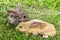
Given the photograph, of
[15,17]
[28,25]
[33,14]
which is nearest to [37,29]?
[28,25]

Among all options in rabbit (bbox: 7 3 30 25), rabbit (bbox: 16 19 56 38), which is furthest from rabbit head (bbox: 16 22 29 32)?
rabbit (bbox: 7 3 30 25)

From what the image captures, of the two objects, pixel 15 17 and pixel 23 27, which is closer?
pixel 23 27

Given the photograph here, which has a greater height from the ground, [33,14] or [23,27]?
[23,27]

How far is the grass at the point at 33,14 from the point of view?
17.5ft

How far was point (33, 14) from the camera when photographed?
654cm

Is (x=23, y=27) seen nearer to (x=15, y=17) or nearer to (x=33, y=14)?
(x=15, y=17)

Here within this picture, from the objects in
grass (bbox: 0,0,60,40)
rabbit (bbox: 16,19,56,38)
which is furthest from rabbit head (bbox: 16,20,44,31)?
grass (bbox: 0,0,60,40)

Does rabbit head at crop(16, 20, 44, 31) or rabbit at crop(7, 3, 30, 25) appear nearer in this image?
rabbit head at crop(16, 20, 44, 31)

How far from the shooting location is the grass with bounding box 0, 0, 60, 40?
211 inches

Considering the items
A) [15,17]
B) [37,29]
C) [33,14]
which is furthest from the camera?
[33,14]

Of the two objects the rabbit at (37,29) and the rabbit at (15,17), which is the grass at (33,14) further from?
the rabbit at (15,17)

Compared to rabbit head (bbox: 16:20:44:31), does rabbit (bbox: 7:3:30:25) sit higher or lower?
higher

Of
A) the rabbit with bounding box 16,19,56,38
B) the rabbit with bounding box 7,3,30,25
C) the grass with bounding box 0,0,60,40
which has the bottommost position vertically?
the grass with bounding box 0,0,60,40

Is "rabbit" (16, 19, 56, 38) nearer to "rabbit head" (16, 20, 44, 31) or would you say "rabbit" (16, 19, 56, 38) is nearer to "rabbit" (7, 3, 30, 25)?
"rabbit head" (16, 20, 44, 31)
